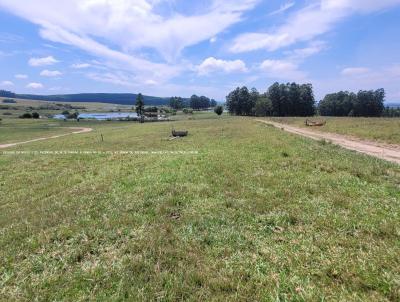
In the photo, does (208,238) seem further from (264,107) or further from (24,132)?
(264,107)

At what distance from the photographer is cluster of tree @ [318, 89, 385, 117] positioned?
384ft

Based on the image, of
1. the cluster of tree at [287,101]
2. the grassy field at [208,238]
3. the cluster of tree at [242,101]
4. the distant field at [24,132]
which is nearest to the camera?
the grassy field at [208,238]

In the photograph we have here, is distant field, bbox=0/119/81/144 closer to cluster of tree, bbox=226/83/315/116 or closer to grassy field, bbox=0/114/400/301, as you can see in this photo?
grassy field, bbox=0/114/400/301

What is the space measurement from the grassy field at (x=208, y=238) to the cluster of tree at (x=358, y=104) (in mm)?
121367

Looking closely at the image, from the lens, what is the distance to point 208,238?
6.24 meters

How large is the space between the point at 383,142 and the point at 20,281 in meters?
26.8

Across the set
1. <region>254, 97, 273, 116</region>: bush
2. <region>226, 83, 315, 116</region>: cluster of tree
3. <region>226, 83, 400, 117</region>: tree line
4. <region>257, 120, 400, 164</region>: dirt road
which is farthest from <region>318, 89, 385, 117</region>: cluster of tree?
<region>257, 120, 400, 164</region>: dirt road

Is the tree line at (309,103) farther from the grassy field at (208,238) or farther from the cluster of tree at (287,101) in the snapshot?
the grassy field at (208,238)

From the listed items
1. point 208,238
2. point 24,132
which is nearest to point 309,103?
point 24,132

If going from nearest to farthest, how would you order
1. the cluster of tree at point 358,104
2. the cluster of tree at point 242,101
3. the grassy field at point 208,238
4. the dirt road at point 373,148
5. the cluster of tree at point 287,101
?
the grassy field at point 208,238
the dirt road at point 373,148
the cluster of tree at point 358,104
the cluster of tree at point 287,101
the cluster of tree at point 242,101

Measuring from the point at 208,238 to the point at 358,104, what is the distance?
426ft

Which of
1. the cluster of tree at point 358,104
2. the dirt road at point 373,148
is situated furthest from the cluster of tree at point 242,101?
the dirt road at point 373,148

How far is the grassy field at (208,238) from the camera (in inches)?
180

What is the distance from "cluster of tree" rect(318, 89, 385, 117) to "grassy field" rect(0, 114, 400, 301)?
4778 inches
